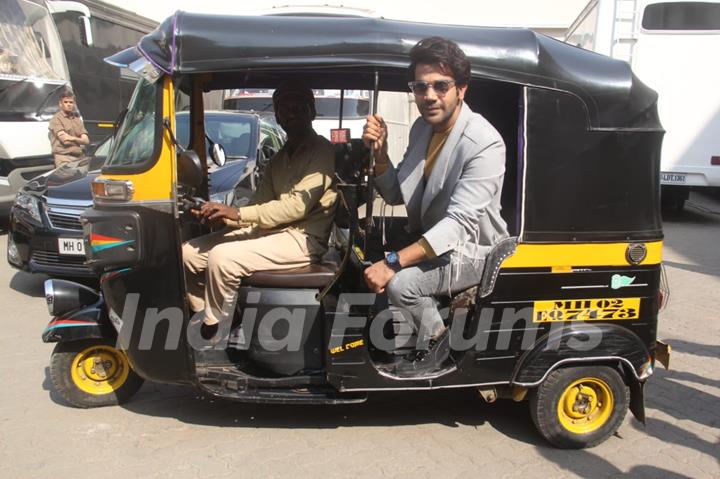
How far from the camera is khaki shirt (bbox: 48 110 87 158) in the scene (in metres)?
8.30

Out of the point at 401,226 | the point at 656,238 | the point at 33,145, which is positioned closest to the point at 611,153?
the point at 656,238

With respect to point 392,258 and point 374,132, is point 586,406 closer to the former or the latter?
point 392,258

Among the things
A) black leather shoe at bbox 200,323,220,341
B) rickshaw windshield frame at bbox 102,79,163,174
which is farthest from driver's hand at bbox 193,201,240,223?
black leather shoe at bbox 200,323,220,341

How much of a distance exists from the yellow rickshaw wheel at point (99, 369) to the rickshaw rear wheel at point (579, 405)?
8.01 feet

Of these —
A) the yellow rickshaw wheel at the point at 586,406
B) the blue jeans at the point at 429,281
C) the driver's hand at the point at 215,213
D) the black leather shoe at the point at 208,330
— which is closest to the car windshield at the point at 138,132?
the driver's hand at the point at 215,213

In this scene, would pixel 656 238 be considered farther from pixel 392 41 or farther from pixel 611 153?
pixel 392 41

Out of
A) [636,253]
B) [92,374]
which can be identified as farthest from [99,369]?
[636,253]

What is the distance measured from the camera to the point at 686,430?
12.0 feet

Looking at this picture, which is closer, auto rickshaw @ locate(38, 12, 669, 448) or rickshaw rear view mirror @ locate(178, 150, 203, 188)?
auto rickshaw @ locate(38, 12, 669, 448)

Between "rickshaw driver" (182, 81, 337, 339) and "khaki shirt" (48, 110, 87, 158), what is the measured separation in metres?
5.48

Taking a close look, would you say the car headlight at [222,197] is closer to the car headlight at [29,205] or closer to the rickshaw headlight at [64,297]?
the car headlight at [29,205]

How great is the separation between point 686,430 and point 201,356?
9.49 feet

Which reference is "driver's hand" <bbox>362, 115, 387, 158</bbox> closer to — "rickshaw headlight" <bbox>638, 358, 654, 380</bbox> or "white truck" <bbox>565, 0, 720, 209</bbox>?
"rickshaw headlight" <bbox>638, 358, 654, 380</bbox>

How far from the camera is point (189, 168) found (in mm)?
3121
